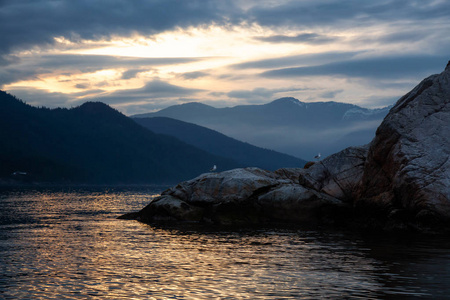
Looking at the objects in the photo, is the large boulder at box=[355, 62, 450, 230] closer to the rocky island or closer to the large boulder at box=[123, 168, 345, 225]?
the rocky island

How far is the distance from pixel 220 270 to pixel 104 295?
5.44 metres

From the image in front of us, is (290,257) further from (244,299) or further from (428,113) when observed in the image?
(428,113)

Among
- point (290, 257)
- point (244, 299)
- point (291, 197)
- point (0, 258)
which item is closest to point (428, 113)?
point (291, 197)

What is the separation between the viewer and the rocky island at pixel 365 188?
31.5 metres

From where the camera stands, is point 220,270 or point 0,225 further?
point 0,225

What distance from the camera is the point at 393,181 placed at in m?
33.1

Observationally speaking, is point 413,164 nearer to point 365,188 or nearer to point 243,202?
point 365,188

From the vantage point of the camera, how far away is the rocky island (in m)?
31.5

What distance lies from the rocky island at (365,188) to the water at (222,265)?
3.40 meters

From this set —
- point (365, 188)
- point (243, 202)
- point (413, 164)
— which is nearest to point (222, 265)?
point (413, 164)

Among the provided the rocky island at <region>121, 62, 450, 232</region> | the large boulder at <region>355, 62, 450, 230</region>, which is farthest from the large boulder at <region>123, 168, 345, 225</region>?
the large boulder at <region>355, 62, 450, 230</region>

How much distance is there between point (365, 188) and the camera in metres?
36.1

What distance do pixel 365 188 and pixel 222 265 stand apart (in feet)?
58.9

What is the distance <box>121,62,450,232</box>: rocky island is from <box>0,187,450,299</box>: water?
3.40m
